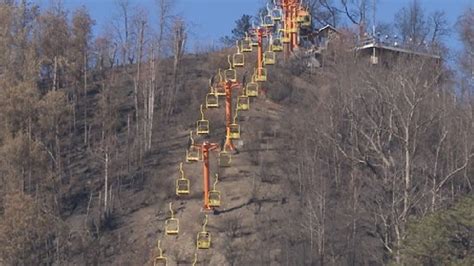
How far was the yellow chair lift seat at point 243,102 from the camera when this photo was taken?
41.5 m

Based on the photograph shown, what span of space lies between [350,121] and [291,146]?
4.03 meters

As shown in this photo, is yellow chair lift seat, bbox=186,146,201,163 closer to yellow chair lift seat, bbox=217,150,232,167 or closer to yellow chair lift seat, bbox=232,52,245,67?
yellow chair lift seat, bbox=217,150,232,167

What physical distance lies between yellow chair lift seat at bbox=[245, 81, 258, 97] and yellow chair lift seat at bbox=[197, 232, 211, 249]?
26.4ft

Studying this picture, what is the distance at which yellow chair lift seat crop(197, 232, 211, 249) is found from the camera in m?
35.1

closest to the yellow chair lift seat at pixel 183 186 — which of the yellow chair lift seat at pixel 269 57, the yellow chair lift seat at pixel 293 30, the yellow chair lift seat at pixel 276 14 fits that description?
the yellow chair lift seat at pixel 269 57

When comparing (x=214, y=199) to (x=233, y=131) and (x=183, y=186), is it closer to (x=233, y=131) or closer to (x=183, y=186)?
(x=183, y=186)

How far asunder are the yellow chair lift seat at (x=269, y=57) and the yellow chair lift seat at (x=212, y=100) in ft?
7.95

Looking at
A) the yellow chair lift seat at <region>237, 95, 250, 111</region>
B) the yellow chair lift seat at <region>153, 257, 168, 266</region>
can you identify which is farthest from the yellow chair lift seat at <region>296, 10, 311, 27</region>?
the yellow chair lift seat at <region>153, 257, 168, 266</region>

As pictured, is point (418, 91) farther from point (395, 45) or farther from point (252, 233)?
point (395, 45)

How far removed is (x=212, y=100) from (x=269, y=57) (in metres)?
3.08

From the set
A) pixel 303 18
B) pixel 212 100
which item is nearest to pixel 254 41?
pixel 303 18

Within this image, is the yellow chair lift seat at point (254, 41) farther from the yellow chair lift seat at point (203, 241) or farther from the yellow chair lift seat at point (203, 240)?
the yellow chair lift seat at point (203, 241)

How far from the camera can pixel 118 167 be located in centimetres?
4097

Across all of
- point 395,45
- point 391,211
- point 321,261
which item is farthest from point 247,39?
point 391,211
